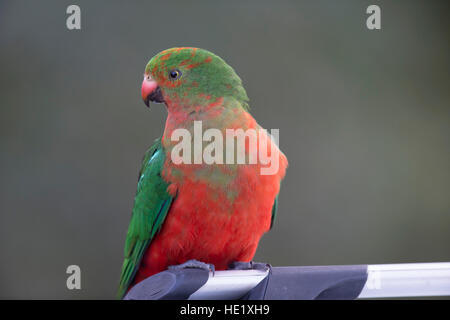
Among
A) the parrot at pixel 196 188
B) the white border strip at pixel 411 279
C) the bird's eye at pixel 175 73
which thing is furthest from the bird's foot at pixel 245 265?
the bird's eye at pixel 175 73

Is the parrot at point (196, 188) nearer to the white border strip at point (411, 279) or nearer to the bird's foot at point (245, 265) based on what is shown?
the bird's foot at point (245, 265)

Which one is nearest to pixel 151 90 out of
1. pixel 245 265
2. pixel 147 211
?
pixel 147 211

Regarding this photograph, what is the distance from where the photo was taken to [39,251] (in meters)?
2.57

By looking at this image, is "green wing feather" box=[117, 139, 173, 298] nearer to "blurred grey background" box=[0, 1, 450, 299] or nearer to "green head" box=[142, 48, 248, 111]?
"green head" box=[142, 48, 248, 111]

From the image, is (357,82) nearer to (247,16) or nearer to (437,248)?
(247,16)

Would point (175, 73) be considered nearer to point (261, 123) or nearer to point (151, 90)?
point (151, 90)

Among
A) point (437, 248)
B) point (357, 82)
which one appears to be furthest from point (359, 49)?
point (437, 248)

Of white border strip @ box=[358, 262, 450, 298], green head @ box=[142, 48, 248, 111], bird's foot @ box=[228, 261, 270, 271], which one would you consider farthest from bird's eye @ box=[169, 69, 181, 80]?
white border strip @ box=[358, 262, 450, 298]

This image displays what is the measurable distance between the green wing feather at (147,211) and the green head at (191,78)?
0.15 m

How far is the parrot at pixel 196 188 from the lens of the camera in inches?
46.3

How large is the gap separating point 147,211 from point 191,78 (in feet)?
1.23

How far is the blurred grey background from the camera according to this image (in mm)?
2578

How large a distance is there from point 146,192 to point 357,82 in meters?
1.95

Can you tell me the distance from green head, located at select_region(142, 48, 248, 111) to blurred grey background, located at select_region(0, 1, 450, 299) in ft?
4.40
